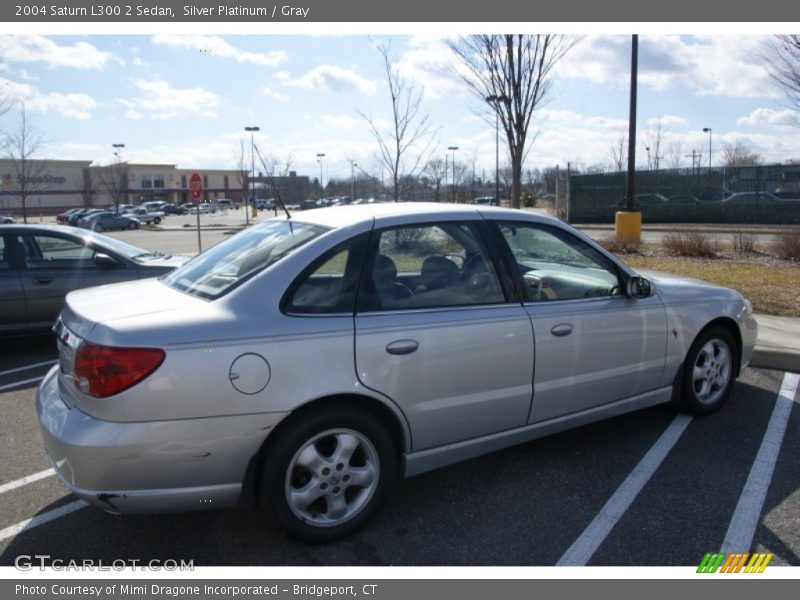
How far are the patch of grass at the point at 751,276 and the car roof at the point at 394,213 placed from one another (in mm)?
5994

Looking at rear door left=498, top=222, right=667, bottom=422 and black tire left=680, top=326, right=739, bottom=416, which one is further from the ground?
rear door left=498, top=222, right=667, bottom=422

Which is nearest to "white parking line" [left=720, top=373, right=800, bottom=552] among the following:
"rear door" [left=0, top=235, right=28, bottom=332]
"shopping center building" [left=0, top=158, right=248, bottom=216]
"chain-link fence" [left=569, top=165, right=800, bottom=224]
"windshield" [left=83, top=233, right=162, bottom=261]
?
"windshield" [left=83, top=233, right=162, bottom=261]

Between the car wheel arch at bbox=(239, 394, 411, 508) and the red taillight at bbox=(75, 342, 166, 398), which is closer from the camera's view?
the red taillight at bbox=(75, 342, 166, 398)

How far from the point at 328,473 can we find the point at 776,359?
4995 mm

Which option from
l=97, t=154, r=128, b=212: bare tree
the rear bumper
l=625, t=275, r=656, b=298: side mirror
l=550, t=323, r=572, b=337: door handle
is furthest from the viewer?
l=97, t=154, r=128, b=212: bare tree

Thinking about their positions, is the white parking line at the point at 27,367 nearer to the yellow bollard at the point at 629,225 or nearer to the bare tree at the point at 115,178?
the yellow bollard at the point at 629,225

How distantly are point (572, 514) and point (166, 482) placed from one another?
2073 millimetres

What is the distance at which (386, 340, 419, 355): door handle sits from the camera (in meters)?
3.23

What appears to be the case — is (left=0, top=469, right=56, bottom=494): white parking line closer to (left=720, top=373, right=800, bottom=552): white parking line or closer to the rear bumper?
the rear bumper

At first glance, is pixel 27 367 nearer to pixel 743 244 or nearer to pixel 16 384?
pixel 16 384

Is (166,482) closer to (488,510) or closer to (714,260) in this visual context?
(488,510)

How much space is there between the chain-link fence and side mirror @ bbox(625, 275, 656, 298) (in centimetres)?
Result: 2909

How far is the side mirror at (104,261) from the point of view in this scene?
7.38m
